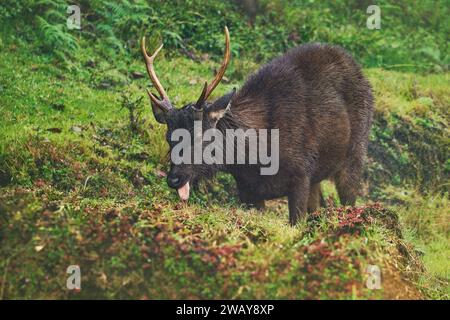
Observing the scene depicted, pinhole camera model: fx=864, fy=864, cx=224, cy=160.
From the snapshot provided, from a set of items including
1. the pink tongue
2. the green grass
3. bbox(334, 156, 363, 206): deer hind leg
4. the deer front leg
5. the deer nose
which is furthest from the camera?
bbox(334, 156, 363, 206): deer hind leg

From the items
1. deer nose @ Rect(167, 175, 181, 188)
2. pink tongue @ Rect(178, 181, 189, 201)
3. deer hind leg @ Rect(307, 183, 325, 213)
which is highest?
deer nose @ Rect(167, 175, 181, 188)

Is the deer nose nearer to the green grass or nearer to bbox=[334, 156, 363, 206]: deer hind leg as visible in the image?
the green grass

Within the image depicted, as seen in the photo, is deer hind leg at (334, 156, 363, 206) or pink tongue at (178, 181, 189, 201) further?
deer hind leg at (334, 156, 363, 206)

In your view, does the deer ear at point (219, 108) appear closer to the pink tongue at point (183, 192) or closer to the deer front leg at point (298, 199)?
the pink tongue at point (183, 192)

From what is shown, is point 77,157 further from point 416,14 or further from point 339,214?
point 416,14

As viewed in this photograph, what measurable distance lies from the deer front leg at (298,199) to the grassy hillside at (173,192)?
0.75 feet

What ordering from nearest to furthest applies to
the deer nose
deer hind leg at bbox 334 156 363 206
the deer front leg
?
the deer nose → the deer front leg → deer hind leg at bbox 334 156 363 206

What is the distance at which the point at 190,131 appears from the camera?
8406 mm

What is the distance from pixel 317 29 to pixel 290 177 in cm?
549

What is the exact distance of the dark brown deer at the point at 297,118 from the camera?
8617 mm

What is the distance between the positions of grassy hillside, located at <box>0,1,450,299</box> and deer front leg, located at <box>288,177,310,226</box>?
23 cm

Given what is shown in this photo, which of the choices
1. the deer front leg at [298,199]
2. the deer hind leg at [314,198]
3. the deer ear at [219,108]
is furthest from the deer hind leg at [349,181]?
the deer ear at [219,108]

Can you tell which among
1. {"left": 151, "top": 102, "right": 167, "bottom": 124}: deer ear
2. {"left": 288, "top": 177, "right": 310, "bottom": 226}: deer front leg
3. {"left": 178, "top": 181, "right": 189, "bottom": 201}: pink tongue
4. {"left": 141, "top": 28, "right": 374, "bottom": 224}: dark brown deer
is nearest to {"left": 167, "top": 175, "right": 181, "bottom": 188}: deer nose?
{"left": 141, "top": 28, "right": 374, "bottom": 224}: dark brown deer

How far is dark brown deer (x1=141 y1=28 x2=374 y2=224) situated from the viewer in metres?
8.62
